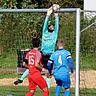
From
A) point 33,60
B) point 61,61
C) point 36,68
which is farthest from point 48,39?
point 36,68

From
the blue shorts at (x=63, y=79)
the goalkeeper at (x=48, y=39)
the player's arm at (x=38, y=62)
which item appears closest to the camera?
the player's arm at (x=38, y=62)

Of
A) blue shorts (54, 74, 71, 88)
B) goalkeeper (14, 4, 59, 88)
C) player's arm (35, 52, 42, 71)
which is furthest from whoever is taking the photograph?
goalkeeper (14, 4, 59, 88)

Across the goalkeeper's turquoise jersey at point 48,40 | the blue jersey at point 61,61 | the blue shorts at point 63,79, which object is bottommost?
the blue shorts at point 63,79

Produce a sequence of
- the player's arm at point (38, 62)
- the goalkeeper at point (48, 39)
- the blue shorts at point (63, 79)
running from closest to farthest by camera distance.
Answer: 1. the player's arm at point (38, 62)
2. the blue shorts at point (63, 79)
3. the goalkeeper at point (48, 39)

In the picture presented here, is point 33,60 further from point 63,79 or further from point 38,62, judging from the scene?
point 63,79

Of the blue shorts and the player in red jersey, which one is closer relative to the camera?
the player in red jersey

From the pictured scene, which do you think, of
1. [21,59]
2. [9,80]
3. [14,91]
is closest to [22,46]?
[21,59]

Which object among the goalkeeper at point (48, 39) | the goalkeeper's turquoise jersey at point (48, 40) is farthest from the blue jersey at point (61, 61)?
the goalkeeper's turquoise jersey at point (48, 40)

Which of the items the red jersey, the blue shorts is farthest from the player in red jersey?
the blue shorts

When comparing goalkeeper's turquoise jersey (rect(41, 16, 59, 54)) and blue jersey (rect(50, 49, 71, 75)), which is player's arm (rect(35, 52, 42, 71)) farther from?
goalkeeper's turquoise jersey (rect(41, 16, 59, 54))

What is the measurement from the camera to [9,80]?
58.8 ft

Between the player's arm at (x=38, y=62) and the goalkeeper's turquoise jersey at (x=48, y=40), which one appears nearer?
the player's arm at (x=38, y=62)

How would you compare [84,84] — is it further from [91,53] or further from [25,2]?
[25,2]

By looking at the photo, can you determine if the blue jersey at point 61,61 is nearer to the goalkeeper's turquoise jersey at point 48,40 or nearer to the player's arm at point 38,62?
the player's arm at point 38,62
